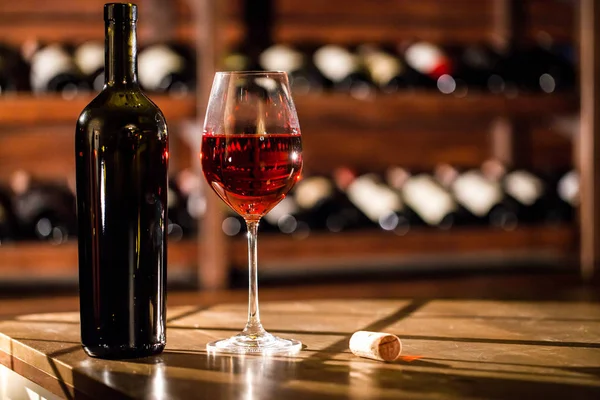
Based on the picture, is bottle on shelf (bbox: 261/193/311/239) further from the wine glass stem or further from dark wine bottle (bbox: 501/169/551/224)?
the wine glass stem

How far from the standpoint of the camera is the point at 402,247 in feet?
8.43

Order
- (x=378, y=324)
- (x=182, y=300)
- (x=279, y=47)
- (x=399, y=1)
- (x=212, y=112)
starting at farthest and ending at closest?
(x=399, y=1) → (x=279, y=47) → (x=182, y=300) → (x=378, y=324) → (x=212, y=112)

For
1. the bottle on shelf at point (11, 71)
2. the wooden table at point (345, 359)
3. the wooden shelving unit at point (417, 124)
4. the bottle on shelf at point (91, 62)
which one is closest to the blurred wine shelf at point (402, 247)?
the wooden shelving unit at point (417, 124)

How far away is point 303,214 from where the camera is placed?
258cm

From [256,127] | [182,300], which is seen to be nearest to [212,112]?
[256,127]

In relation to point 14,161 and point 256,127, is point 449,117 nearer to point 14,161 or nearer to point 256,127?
point 14,161

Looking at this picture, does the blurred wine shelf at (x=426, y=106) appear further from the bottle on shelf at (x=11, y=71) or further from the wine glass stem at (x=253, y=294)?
the wine glass stem at (x=253, y=294)

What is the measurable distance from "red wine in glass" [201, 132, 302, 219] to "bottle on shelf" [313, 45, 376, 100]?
5.29 ft

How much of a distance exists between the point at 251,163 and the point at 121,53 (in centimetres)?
16

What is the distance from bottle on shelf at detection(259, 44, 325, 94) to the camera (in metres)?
2.48

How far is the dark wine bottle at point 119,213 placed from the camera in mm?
878

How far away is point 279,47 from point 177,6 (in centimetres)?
48

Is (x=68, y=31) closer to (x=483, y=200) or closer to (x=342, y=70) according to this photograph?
(x=342, y=70)

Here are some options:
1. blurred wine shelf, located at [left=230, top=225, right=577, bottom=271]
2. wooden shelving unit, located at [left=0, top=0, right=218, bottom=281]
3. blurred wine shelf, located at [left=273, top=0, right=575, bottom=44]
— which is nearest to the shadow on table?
blurred wine shelf, located at [left=230, top=225, right=577, bottom=271]
